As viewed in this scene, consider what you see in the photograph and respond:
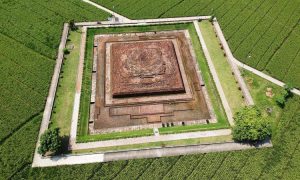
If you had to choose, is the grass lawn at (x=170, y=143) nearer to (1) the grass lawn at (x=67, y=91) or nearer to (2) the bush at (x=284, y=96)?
(1) the grass lawn at (x=67, y=91)

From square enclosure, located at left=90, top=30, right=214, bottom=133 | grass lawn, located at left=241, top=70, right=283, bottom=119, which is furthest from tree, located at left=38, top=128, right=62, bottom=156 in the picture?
grass lawn, located at left=241, top=70, right=283, bottom=119

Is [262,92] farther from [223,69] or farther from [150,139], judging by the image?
[150,139]

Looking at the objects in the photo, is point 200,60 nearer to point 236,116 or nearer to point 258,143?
point 236,116

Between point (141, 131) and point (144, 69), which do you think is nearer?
point (141, 131)

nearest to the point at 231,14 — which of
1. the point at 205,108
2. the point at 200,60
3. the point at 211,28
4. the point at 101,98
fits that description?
the point at 211,28

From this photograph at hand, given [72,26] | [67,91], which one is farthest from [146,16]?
[67,91]

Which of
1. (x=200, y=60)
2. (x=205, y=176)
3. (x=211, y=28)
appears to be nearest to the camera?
(x=205, y=176)

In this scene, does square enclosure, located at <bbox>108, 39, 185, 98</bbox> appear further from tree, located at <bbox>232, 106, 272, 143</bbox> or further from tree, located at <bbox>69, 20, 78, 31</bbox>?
tree, located at <bbox>232, 106, 272, 143</bbox>
